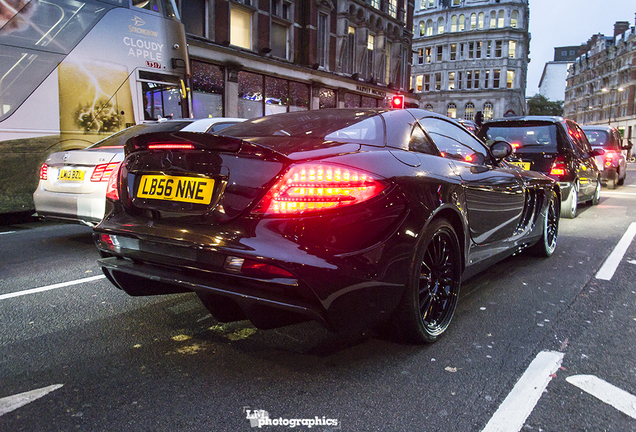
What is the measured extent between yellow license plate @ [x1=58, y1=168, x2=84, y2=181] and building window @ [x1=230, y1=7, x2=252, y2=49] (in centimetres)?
1563

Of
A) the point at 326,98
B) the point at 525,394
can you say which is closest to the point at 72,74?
the point at 525,394

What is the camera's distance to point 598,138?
1536cm

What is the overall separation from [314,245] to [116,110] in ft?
24.8

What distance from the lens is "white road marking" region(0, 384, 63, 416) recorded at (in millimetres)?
2089

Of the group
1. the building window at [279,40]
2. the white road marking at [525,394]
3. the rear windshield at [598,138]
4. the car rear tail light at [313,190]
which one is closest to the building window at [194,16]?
the building window at [279,40]

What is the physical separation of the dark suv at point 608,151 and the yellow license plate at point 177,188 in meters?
14.9

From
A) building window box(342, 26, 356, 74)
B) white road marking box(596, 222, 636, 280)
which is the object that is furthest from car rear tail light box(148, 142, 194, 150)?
building window box(342, 26, 356, 74)

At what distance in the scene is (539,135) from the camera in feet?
25.8

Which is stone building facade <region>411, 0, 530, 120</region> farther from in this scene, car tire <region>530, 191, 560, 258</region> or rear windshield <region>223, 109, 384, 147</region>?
rear windshield <region>223, 109, 384, 147</region>

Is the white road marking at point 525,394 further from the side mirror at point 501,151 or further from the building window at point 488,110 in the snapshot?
the building window at point 488,110

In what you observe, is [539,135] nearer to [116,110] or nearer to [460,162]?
[460,162]

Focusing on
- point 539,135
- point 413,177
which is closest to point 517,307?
point 413,177

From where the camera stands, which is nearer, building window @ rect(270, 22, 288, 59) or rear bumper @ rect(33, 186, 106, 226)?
rear bumper @ rect(33, 186, 106, 226)

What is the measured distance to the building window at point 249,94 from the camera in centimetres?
2019
